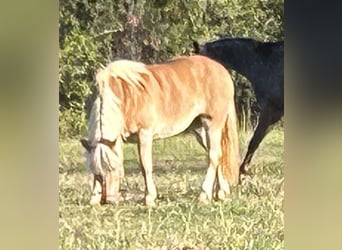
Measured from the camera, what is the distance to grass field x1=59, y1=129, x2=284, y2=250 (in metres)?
1.72

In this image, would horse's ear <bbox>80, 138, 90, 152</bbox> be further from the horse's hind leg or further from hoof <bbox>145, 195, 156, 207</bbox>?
the horse's hind leg

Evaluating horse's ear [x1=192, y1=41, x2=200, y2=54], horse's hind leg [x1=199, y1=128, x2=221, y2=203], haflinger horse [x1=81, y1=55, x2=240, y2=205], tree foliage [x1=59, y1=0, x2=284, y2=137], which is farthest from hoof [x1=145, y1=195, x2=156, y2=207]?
horse's ear [x1=192, y1=41, x2=200, y2=54]

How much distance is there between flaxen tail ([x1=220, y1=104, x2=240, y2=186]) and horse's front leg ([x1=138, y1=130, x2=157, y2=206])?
22 centimetres

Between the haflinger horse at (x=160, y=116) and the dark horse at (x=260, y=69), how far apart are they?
3 centimetres

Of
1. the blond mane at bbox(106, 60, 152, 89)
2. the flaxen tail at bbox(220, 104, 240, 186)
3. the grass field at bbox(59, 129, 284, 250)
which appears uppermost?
the blond mane at bbox(106, 60, 152, 89)

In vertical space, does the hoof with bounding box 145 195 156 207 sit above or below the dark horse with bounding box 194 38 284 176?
below

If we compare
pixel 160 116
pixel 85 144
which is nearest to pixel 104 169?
pixel 85 144

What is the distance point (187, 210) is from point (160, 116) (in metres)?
0.30

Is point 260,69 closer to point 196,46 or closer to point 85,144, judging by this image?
point 196,46

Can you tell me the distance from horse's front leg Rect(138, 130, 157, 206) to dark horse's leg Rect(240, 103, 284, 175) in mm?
281

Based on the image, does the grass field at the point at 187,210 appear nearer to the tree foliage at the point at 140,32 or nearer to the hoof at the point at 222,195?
the hoof at the point at 222,195
